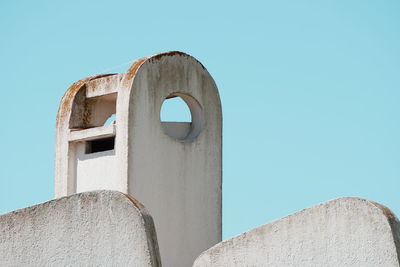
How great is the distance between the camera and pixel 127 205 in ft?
42.1

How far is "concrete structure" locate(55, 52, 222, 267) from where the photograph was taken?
18.5m

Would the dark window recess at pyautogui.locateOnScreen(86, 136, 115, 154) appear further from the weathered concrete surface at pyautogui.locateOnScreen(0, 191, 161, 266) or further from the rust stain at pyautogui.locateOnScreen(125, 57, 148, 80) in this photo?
the weathered concrete surface at pyautogui.locateOnScreen(0, 191, 161, 266)

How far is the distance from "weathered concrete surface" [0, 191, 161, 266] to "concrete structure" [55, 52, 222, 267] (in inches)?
185

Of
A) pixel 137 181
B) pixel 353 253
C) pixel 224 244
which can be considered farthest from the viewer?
pixel 137 181

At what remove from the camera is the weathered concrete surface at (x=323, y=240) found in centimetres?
1220

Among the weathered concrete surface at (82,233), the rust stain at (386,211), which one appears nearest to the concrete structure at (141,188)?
the weathered concrete surface at (82,233)

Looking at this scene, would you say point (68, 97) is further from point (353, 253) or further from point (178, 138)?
point (353, 253)

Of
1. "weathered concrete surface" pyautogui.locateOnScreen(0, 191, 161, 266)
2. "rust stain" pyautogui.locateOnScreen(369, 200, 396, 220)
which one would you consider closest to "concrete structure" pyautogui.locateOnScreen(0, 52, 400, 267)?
"weathered concrete surface" pyautogui.locateOnScreen(0, 191, 161, 266)

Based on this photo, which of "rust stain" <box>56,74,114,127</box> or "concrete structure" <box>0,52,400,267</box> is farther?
"rust stain" <box>56,74,114,127</box>

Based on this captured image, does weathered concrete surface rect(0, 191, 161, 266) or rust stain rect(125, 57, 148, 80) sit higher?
rust stain rect(125, 57, 148, 80)

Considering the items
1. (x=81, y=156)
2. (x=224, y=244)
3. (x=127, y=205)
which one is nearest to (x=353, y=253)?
(x=224, y=244)

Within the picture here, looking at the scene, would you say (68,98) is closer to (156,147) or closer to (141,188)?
(156,147)

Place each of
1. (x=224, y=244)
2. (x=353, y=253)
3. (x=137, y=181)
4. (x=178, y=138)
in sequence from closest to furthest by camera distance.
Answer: (x=353, y=253), (x=224, y=244), (x=137, y=181), (x=178, y=138)

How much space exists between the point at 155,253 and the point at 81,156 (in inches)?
280
